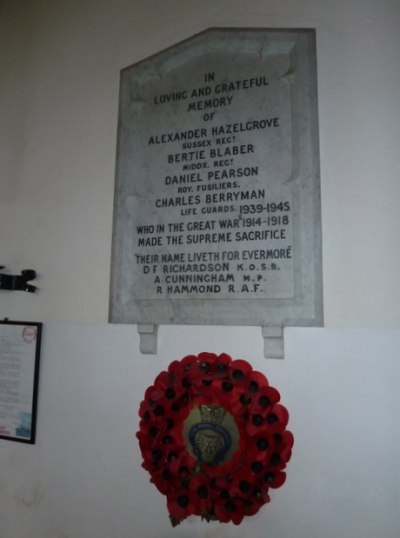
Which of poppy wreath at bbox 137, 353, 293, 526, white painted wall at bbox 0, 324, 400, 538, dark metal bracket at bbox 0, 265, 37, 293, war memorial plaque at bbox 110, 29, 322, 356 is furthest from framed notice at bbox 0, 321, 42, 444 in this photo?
poppy wreath at bbox 137, 353, 293, 526

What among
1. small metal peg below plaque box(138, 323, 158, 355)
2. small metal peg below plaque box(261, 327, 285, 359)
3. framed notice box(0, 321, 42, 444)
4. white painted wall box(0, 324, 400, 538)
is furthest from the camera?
framed notice box(0, 321, 42, 444)

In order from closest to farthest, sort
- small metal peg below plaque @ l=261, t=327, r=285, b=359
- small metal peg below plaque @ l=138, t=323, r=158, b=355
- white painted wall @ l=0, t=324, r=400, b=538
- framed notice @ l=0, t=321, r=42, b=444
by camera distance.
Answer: white painted wall @ l=0, t=324, r=400, b=538, small metal peg below plaque @ l=261, t=327, r=285, b=359, small metal peg below plaque @ l=138, t=323, r=158, b=355, framed notice @ l=0, t=321, r=42, b=444

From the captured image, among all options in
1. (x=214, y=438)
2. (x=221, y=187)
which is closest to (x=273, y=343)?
(x=214, y=438)

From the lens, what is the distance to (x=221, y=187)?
1.40m

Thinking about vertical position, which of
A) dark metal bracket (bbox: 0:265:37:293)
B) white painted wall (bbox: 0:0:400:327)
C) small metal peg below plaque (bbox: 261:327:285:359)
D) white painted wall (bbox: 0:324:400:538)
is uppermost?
white painted wall (bbox: 0:0:400:327)

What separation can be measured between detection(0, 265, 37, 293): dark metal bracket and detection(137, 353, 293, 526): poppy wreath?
0.78 meters

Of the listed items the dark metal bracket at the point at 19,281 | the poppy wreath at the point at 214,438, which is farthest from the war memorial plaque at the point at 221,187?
the dark metal bracket at the point at 19,281

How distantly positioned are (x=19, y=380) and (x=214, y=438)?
938 mm

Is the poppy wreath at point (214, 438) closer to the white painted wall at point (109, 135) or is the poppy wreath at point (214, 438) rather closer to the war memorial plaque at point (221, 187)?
the war memorial plaque at point (221, 187)

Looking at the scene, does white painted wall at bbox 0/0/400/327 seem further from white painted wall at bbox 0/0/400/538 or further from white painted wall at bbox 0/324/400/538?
white painted wall at bbox 0/324/400/538

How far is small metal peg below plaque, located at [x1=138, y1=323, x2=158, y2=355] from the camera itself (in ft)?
4.69

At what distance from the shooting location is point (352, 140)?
129 cm

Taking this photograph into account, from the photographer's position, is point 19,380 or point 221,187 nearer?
point 221,187

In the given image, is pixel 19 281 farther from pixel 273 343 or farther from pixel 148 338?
pixel 273 343
